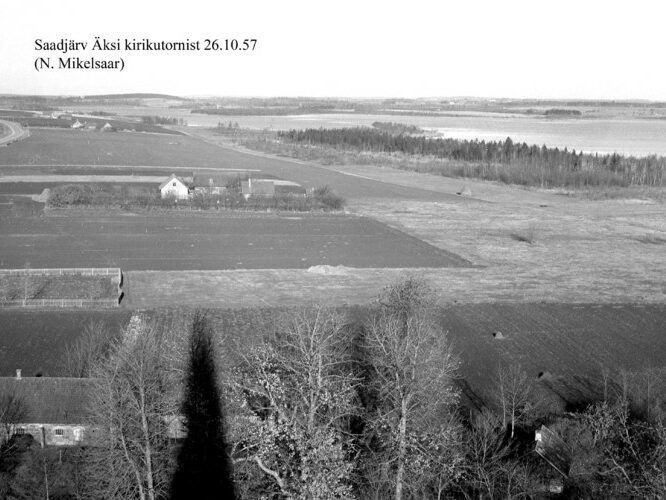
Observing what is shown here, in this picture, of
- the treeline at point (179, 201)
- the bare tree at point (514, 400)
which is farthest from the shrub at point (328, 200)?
the bare tree at point (514, 400)

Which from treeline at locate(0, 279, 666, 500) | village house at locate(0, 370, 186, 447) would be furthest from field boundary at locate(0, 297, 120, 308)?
treeline at locate(0, 279, 666, 500)

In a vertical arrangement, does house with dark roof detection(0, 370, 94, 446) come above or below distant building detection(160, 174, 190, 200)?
above

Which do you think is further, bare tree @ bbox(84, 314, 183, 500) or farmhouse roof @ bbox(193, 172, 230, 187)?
farmhouse roof @ bbox(193, 172, 230, 187)

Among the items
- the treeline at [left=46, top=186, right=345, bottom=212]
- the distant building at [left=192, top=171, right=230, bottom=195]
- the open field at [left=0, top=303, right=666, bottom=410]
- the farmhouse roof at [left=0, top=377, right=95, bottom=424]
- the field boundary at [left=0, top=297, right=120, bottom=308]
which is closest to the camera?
the farmhouse roof at [left=0, top=377, right=95, bottom=424]

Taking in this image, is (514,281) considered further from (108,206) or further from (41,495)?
(108,206)

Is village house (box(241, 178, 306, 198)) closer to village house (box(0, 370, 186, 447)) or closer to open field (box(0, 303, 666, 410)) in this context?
open field (box(0, 303, 666, 410))

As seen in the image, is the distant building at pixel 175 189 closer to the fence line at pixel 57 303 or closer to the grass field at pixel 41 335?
the fence line at pixel 57 303

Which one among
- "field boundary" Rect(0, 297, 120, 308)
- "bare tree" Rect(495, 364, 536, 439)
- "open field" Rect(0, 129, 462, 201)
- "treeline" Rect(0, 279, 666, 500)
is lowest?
"open field" Rect(0, 129, 462, 201)
